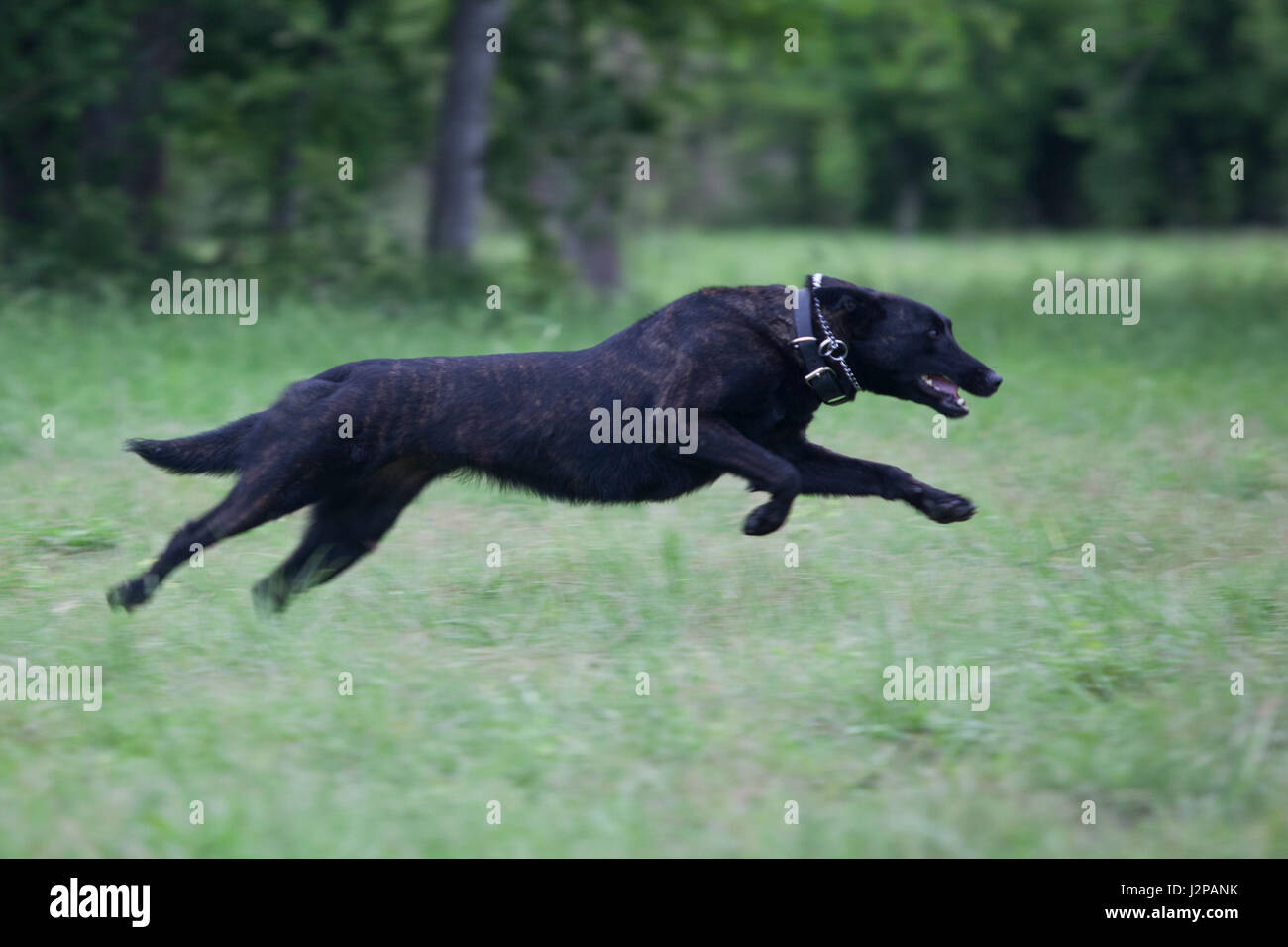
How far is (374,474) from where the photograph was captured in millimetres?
5965

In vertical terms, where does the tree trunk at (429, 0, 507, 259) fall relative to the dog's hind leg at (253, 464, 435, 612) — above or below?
above

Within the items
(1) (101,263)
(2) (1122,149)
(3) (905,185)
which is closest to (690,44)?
(1) (101,263)

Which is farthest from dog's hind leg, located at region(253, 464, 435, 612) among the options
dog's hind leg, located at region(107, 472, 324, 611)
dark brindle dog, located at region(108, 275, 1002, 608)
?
dog's hind leg, located at region(107, 472, 324, 611)

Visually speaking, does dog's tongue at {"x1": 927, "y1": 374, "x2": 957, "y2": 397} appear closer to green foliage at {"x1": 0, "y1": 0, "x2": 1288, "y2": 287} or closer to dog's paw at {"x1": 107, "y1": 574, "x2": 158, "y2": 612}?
dog's paw at {"x1": 107, "y1": 574, "x2": 158, "y2": 612}

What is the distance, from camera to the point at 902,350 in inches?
243

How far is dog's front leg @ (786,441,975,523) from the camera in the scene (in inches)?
244

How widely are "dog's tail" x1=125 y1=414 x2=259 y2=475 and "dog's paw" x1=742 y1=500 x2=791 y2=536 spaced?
2025 mm

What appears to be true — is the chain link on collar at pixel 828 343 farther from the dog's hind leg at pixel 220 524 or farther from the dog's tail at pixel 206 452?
the dog's tail at pixel 206 452

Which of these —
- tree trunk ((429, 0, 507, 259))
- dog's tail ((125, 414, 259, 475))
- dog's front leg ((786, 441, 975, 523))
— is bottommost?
dog's front leg ((786, 441, 975, 523))

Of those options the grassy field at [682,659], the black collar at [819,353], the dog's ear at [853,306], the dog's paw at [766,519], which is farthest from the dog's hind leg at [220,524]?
the dog's ear at [853,306]

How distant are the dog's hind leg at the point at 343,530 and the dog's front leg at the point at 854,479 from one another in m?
1.58

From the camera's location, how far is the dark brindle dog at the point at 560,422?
5.78 metres
